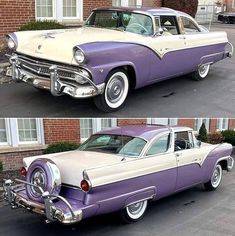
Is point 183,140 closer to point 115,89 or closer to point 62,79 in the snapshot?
point 115,89

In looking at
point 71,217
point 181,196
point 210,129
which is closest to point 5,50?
point 181,196

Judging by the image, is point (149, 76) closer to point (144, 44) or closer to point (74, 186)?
point (144, 44)

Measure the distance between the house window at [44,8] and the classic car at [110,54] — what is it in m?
4.66

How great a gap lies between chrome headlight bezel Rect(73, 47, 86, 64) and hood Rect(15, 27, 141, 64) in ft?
0.34

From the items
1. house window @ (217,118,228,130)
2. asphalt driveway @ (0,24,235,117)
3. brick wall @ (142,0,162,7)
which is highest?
brick wall @ (142,0,162,7)

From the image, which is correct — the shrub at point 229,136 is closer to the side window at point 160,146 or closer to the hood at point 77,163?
the side window at point 160,146

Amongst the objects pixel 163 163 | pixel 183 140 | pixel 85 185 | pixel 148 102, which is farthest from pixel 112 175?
pixel 148 102

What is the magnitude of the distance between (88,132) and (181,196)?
4518 mm

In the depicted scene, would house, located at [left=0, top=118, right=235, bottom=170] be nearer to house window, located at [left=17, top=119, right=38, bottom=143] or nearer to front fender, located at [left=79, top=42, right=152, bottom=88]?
house window, located at [left=17, top=119, right=38, bottom=143]

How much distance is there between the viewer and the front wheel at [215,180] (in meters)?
8.10

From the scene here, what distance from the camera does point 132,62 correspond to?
6949 mm

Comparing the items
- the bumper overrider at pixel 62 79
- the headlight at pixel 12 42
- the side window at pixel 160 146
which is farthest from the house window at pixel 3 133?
the side window at pixel 160 146

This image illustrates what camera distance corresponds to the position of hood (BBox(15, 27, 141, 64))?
6444 mm

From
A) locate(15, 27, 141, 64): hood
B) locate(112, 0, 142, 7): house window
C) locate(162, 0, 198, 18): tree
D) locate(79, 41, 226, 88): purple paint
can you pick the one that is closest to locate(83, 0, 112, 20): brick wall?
locate(112, 0, 142, 7): house window
